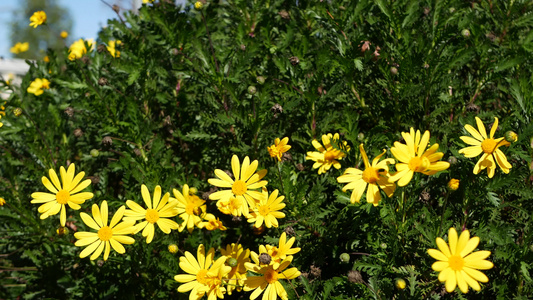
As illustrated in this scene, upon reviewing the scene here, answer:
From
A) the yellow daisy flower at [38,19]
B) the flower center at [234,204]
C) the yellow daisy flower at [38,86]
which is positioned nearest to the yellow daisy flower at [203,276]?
the flower center at [234,204]

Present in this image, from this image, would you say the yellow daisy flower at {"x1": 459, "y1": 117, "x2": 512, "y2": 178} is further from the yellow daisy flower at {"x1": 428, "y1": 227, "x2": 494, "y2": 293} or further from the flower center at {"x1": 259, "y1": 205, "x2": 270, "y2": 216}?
the flower center at {"x1": 259, "y1": 205, "x2": 270, "y2": 216}

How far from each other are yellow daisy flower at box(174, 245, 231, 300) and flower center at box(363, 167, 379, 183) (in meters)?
0.68

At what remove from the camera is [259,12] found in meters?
2.80

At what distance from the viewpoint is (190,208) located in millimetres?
2127

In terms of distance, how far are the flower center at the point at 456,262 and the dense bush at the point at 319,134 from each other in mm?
235

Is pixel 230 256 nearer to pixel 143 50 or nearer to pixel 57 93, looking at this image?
pixel 143 50

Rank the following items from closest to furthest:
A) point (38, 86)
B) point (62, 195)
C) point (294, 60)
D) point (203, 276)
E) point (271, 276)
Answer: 1. point (271, 276)
2. point (203, 276)
3. point (62, 195)
4. point (294, 60)
5. point (38, 86)

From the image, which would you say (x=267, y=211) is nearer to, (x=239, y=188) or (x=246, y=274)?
(x=239, y=188)

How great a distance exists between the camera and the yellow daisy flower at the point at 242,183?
1.91 metres

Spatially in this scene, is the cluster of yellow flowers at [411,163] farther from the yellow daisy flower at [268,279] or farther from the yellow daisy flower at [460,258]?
the yellow daisy flower at [268,279]

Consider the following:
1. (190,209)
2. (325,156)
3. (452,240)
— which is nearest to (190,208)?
(190,209)

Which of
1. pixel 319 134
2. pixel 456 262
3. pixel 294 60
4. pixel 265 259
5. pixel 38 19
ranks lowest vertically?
pixel 456 262

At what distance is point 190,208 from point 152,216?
22 cm

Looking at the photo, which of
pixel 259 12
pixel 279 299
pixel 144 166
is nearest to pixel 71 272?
pixel 144 166
